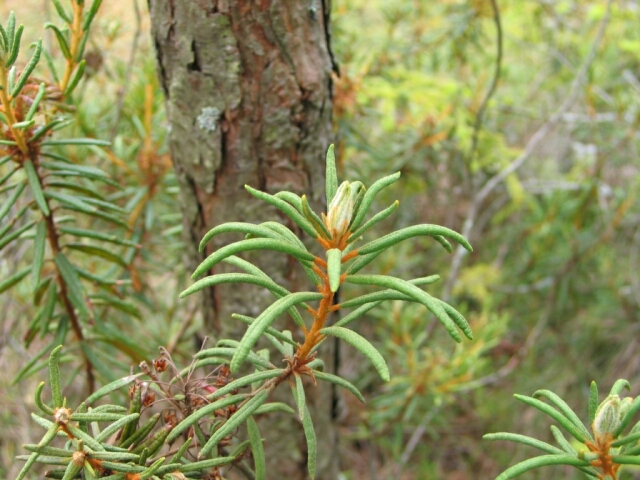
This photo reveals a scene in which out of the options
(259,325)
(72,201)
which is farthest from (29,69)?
(259,325)

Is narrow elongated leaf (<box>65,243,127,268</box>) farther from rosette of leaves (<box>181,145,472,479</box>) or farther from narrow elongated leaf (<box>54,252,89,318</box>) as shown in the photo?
rosette of leaves (<box>181,145,472,479</box>)

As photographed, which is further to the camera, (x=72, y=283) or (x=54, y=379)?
(x=72, y=283)

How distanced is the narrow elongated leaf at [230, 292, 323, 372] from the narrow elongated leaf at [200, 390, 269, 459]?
153 millimetres

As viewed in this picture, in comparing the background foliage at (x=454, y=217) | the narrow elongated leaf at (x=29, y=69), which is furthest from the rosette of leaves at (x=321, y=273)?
the background foliage at (x=454, y=217)

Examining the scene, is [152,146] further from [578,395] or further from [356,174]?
[578,395]

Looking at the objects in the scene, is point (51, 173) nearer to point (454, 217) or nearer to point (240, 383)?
point (240, 383)

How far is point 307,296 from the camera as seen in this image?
56 centimetres

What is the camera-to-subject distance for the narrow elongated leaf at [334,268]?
0.49 m

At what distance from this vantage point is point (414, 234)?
1.83ft

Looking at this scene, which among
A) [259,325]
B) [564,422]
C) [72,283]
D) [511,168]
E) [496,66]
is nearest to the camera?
[259,325]

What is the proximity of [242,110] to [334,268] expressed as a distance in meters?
0.56

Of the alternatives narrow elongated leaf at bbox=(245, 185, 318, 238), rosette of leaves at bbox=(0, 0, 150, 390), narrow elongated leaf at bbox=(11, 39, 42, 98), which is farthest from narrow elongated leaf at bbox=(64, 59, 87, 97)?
narrow elongated leaf at bbox=(245, 185, 318, 238)

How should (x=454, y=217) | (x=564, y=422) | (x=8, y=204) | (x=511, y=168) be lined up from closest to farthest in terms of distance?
(x=564, y=422) → (x=8, y=204) → (x=511, y=168) → (x=454, y=217)

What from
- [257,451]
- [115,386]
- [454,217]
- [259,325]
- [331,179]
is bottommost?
[454,217]
